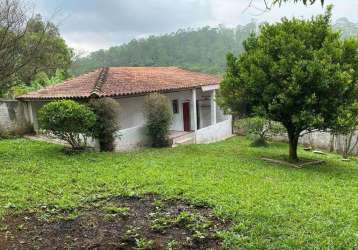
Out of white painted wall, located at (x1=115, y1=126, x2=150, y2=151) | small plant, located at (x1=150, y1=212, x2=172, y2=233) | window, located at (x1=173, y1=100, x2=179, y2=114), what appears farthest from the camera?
window, located at (x1=173, y1=100, x2=179, y2=114)

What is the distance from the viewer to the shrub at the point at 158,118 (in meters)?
16.5

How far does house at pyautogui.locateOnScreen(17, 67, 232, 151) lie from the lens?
52.6 feet

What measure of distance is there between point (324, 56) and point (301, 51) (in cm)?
72

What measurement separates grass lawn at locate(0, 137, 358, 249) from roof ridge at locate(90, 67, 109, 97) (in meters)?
2.63

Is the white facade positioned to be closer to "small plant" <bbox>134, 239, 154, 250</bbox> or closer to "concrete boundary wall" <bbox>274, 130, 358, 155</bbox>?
"concrete boundary wall" <bbox>274, 130, 358, 155</bbox>

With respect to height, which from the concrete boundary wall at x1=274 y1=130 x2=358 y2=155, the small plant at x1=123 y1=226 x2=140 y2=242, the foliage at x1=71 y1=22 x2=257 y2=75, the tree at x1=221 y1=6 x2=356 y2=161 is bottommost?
the concrete boundary wall at x1=274 y1=130 x2=358 y2=155

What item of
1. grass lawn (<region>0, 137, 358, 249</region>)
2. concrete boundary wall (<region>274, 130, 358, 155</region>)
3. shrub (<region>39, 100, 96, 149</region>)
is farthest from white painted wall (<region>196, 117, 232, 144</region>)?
shrub (<region>39, 100, 96, 149</region>)

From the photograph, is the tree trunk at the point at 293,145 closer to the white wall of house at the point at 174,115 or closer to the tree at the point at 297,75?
the tree at the point at 297,75

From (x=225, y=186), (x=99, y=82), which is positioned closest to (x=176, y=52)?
(x=99, y=82)

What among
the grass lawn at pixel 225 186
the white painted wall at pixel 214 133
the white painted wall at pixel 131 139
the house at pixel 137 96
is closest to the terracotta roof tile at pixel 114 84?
the house at pixel 137 96

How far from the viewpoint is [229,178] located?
31.7 ft

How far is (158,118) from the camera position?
651 inches

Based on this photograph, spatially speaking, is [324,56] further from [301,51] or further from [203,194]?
[203,194]

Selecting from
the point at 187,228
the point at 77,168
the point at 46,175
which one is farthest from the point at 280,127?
the point at 187,228
